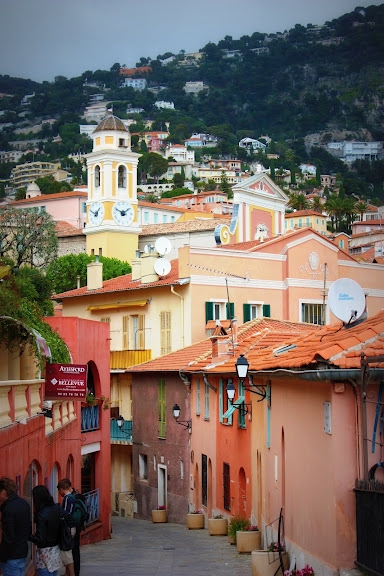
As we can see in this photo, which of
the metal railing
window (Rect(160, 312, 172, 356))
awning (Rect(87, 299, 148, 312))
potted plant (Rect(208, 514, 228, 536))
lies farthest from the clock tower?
the metal railing

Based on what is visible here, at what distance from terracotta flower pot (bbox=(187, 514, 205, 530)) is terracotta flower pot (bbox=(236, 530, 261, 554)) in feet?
24.2

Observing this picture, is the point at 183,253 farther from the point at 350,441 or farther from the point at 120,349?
the point at 350,441

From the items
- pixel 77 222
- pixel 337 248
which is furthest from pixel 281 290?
pixel 77 222

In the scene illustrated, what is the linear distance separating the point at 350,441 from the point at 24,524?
5118 mm

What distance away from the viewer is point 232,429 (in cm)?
2852

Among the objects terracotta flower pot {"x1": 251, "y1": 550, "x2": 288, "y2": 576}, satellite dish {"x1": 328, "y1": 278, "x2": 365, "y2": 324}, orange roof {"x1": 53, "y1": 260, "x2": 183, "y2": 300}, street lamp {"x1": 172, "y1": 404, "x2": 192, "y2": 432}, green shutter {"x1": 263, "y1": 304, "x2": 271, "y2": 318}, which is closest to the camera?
satellite dish {"x1": 328, "y1": 278, "x2": 365, "y2": 324}

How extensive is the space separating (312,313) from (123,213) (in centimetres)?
5377

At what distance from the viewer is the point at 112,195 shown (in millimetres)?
98625

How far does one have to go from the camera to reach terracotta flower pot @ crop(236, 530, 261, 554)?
2362 cm

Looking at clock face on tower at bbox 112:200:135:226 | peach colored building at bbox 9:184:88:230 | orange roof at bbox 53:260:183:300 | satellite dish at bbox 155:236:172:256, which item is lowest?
orange roof at bbox 53:260:183:300

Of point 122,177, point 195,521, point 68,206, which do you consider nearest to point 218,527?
point 195,521

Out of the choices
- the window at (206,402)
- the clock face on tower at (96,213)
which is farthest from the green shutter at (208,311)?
the clock face on tower at (96,213)

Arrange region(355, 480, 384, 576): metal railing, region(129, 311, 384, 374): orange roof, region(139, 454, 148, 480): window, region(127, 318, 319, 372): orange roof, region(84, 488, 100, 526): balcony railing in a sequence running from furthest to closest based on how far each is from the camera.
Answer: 1. region(139, 454, 148, 480): window
2. region(127, 318, 319, 372): orange roof
3. region(84, 488, 100, 526): balcony railing
4. region(129, 311, 384, 374): orange roof
5. region(355, 480, 384, 576): metal railing

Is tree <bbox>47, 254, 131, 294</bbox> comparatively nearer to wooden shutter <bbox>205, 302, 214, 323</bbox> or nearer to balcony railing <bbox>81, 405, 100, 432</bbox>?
wooden shutter <bbox>205, 302, 214, 323</bbox>
